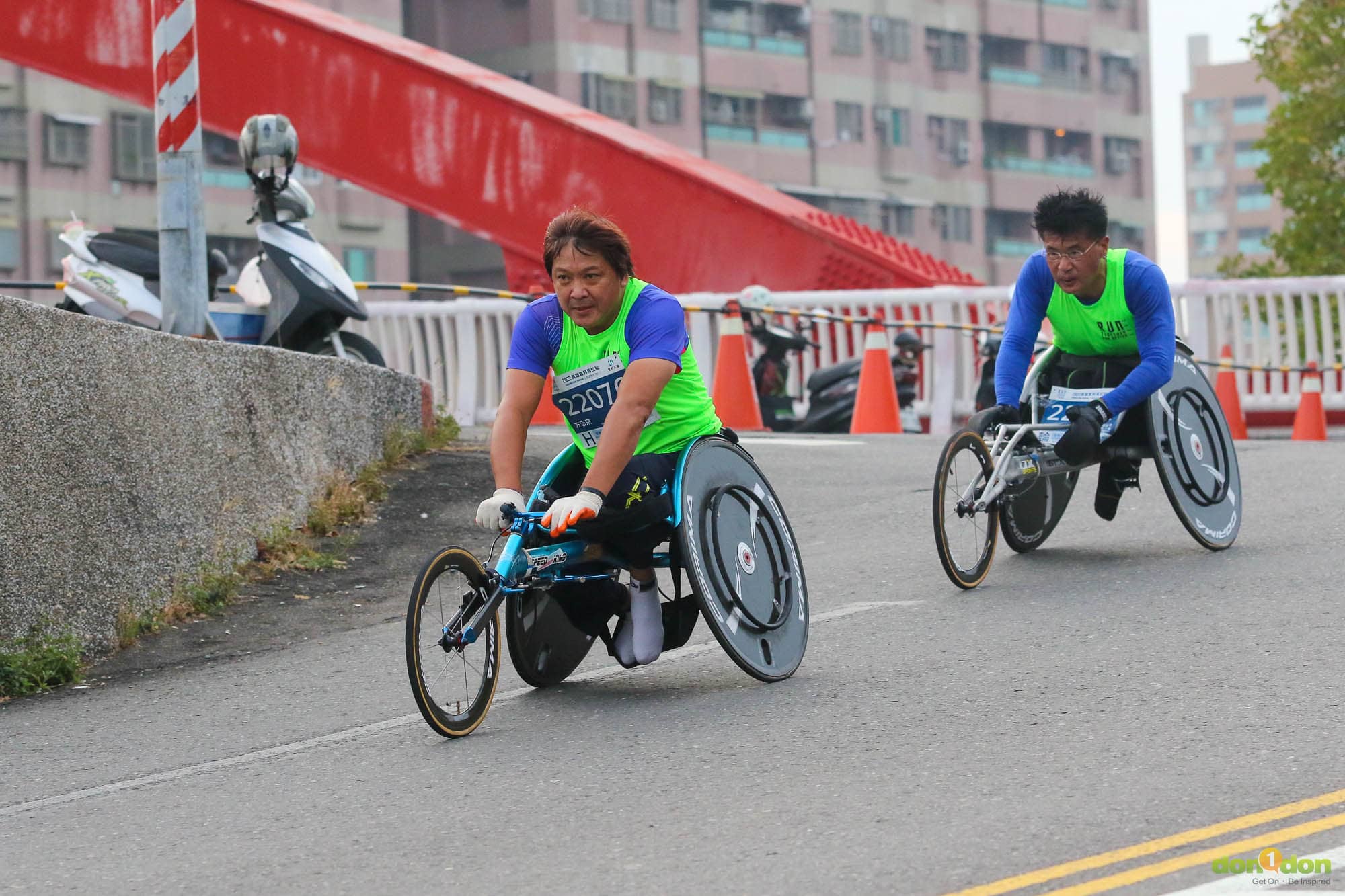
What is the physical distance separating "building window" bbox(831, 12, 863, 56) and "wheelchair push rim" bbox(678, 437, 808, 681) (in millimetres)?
73754

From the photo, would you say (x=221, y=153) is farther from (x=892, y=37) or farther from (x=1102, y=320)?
(x=1102, y=320)

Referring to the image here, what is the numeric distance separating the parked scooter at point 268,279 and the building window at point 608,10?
5686 cm

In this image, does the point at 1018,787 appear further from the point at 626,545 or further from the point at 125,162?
the point at 125,162

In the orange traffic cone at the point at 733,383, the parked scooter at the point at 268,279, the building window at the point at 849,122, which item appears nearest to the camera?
the parked scooter at the point at 268,279

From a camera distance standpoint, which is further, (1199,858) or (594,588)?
(594,588)

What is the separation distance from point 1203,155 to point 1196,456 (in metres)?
144

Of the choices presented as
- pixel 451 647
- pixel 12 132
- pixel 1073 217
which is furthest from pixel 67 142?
pixel 451 647

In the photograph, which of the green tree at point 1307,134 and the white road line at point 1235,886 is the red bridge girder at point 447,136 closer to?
the white road line at point 1235,886

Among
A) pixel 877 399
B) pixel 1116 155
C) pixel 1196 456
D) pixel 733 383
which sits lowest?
pixel 1196 456

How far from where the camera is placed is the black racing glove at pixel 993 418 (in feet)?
27.8

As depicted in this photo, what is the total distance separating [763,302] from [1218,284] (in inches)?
166

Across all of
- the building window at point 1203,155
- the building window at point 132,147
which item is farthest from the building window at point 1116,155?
the building window at point 1203,155

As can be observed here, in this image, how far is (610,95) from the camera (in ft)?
226

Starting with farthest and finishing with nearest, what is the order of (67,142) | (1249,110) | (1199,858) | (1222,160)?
1. (1222,160)
2. (1249,110)
3. (67,142)
4. (1199,858)
